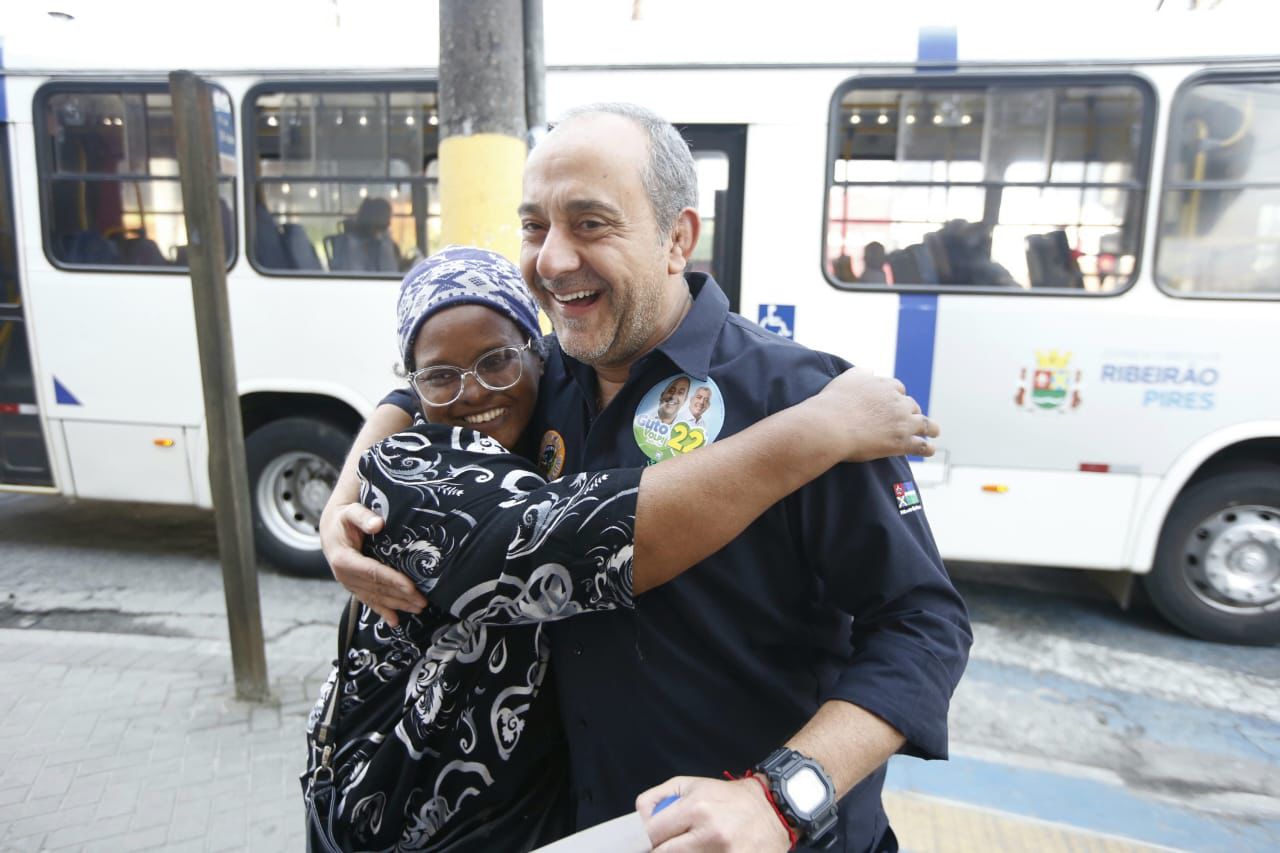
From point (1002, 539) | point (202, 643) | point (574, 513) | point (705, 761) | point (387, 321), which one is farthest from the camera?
point (387, 321)

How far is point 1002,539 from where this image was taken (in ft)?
14.9

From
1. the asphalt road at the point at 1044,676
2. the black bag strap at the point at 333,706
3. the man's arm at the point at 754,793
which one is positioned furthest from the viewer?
the asphalt road at the point at 1044,676

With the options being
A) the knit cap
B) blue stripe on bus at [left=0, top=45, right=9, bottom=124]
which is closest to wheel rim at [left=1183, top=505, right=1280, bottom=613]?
the knit cap

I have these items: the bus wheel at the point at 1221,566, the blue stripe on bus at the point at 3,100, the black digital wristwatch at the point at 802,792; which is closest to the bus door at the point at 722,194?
the bus wheel at the point at 1221,566

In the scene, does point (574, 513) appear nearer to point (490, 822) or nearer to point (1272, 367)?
point (490, 822)

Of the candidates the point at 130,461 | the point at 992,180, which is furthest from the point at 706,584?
the point at 130,461

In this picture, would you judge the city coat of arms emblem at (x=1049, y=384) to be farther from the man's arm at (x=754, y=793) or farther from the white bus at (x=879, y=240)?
the man's arm at (x=754, y=793)

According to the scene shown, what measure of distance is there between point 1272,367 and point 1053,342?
1.06 meters

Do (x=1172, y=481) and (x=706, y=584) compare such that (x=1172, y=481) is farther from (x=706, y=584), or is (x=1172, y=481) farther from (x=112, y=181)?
(x=112, y=181)

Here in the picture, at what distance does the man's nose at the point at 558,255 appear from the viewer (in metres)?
1.37

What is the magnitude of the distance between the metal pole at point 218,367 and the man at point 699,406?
2.70 m

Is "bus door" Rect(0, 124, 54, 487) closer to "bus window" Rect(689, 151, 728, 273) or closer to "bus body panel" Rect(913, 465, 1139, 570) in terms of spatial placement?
"bus window" Rect(689, 151, 728, 273)

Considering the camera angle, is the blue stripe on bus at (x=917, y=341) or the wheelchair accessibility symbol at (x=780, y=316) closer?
the blue stripe on bus at (x=917, y=341)

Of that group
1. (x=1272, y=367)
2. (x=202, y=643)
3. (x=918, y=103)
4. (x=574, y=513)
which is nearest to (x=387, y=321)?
(x=202, y=643)
